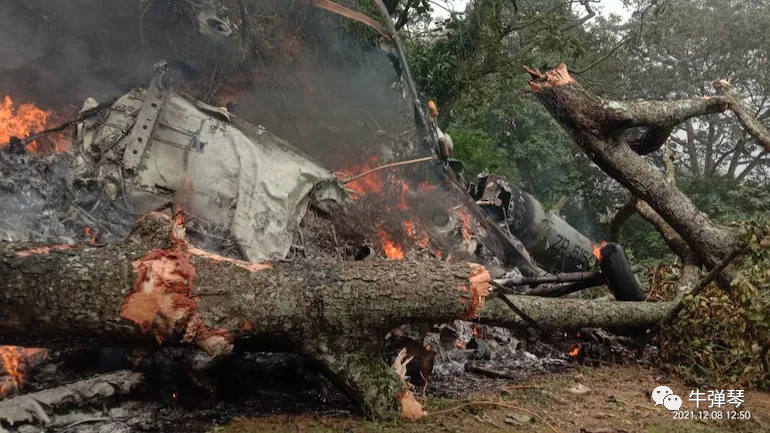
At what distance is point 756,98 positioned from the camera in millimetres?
15398

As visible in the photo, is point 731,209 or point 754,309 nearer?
point 754,309

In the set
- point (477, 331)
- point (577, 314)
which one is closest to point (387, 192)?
point (477, 331)

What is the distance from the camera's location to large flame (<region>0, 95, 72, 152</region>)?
5.41 m

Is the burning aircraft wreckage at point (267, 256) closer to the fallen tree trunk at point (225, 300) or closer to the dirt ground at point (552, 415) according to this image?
the fallen tree trunk at point (225, 300)

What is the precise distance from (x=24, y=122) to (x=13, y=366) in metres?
3.33

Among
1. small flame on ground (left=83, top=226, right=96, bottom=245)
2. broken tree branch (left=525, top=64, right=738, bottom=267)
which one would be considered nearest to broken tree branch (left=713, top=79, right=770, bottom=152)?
broken tree branch (left=525, top=64, right=738, bottom=267)

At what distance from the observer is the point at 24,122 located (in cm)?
562

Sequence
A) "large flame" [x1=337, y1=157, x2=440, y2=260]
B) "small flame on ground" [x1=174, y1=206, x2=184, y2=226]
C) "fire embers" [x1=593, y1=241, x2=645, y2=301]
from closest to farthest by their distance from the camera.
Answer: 1. "small flame on ground" [x1=174, y1=206, x2=184, y2=226]
2. "fire embers" [x1=593, y1=241, x2=645, y2=301]
3. "large flame" [x1=337, y1=157, x2=440, y2=260]

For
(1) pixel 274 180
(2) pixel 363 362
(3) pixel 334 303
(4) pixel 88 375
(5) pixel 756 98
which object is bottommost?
(4) pixel 88 375

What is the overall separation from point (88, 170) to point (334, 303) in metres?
3.30

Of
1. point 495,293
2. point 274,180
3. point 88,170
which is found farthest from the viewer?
point 274,180

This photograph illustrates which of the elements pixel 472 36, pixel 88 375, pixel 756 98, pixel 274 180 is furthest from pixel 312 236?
pixel 756 98

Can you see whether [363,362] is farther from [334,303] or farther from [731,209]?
[731,209]

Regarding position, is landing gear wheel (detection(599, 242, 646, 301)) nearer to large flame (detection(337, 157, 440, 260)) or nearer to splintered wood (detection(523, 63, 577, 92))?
splintered wood (detection(523, 63, 577, 92))
